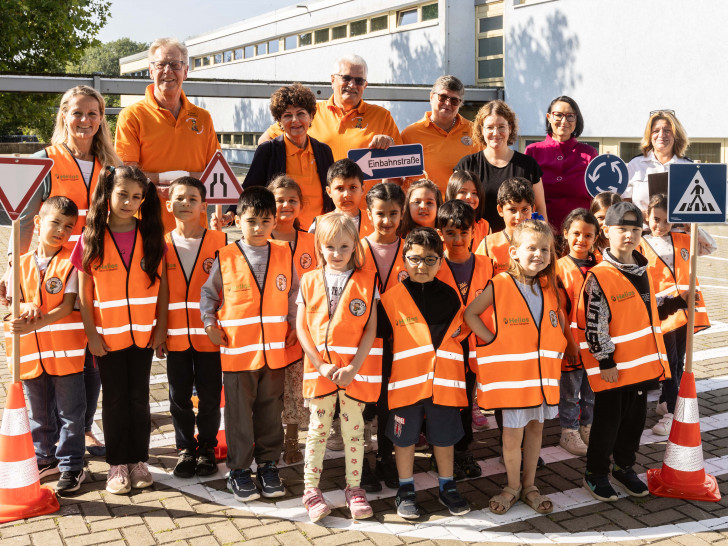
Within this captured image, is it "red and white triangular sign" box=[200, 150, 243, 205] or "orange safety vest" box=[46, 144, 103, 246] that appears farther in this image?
"red and white triangular sign" box=[200, 150, 243, 205]

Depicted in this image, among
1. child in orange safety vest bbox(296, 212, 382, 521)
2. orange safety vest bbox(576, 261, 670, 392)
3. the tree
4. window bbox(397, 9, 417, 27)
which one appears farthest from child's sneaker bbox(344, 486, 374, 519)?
window bbox(397, 9, 417, 27)

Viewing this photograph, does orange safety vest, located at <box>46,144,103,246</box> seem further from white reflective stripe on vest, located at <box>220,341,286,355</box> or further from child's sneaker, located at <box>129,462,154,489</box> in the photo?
child's sneaker, located at <box>129,462,154,489</box>

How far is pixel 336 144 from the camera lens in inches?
247

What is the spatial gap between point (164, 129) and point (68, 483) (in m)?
2.68

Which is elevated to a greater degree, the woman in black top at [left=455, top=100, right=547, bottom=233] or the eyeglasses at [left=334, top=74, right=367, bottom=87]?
the eyeglasses at [left=334, top=74, right=367, bottom=87]

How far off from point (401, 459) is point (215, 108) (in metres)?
44.7

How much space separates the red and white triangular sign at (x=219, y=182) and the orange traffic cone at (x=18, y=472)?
1.80m

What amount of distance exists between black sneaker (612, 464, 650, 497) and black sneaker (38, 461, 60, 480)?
12.4ft

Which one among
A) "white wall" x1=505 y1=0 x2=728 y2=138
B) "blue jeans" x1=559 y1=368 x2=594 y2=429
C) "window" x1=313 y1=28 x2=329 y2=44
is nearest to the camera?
"blue jeans" x1=559 y1=368 x2=594 y2=429

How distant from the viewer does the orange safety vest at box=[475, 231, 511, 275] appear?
521 centimetres

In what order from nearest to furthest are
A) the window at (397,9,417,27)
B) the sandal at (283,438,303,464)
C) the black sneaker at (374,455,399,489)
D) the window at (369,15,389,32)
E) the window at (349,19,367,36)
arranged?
the black sneaker at (374,455,399,489) < the sandal at (283,438,303,464) < the window at (397,9,417,27) < the window at (369,15,389,32) < the window at (349,19,367,36)

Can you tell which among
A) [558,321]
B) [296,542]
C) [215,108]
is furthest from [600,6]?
[215,108]

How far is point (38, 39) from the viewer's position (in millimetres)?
25516

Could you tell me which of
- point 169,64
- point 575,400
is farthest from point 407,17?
point 575,400
